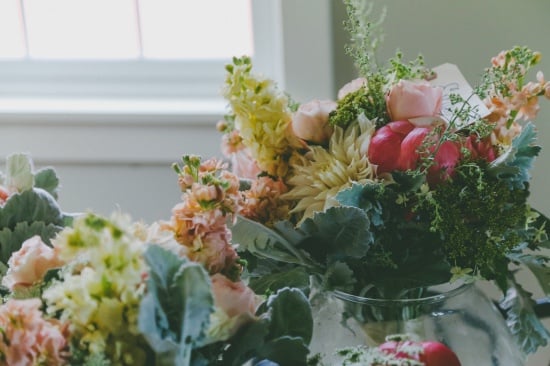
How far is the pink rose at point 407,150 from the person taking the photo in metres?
0.79

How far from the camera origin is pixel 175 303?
21.0 inches

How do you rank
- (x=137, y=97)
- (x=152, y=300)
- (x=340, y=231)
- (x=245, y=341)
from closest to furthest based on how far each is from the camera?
(x=152, y=300) → (x=245, y=341) → (x=340, y=231) → (x=137, y=97)

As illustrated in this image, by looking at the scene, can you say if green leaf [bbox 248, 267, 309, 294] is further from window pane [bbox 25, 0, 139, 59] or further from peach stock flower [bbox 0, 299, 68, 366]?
window pane [bbox 25, 0, 139, 59]

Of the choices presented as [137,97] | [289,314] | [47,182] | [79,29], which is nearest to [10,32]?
[79,29]

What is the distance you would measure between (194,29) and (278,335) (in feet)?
3.44

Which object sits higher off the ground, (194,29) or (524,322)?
(194,29)

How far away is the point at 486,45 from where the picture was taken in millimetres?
1269

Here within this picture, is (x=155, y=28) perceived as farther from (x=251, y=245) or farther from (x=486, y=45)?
(x=251, y=245)

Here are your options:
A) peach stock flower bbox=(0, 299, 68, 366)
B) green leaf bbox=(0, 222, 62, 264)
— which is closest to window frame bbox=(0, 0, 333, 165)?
green leaf bbox=(0, 222, 62, 264)

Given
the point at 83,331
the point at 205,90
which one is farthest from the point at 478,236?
the point at 205,90

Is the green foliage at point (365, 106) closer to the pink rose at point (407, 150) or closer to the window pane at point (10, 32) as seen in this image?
the pink rose at point (407, 150)

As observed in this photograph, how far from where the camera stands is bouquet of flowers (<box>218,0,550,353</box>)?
779 mm

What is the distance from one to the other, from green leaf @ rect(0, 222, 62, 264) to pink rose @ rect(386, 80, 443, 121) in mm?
357

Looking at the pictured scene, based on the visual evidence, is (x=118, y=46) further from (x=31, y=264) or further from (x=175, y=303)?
(x=175, y=303)
